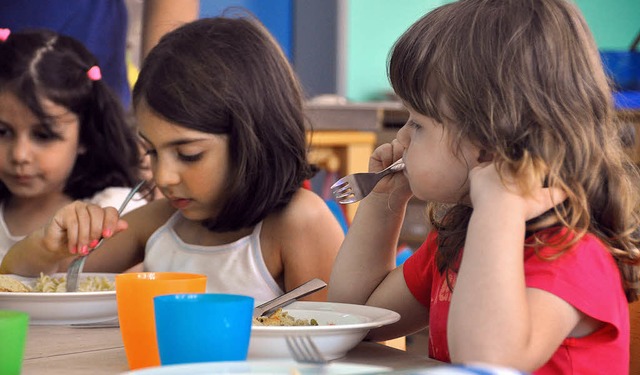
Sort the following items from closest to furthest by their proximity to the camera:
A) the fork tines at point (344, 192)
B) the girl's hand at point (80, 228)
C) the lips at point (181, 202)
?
the fork tines at point (344, 192)
the girl's hand at point (80, 228)
the lips at point (181, 202)

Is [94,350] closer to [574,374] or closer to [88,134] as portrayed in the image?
[574,374]

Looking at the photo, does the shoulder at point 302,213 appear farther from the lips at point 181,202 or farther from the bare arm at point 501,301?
the bare arm at point 501,301

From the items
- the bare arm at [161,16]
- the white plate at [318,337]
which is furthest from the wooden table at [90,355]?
the bare arm at [161,16]

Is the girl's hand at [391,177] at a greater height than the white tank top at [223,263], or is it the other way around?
the girl's hand at [391,177]

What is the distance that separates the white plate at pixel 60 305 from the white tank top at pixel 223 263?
0.38 metres

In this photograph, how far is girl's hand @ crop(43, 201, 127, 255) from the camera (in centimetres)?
146

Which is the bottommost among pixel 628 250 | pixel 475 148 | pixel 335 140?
pixel 335 140

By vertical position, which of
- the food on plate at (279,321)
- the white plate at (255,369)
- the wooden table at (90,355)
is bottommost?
the wooden table at (90,355)

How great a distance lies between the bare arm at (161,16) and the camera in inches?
87.7

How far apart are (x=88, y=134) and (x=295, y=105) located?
2.40ft

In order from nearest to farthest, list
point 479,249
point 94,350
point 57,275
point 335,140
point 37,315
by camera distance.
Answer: point 479,249
point 94,350
point 37,315
point 57,275
point 335,140

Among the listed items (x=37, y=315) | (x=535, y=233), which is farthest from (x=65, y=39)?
(x=535, y=233)

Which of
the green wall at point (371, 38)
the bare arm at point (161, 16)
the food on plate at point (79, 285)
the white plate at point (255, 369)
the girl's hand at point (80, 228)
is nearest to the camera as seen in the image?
the white plate at point (255, 369)

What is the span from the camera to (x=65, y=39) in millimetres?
2121
